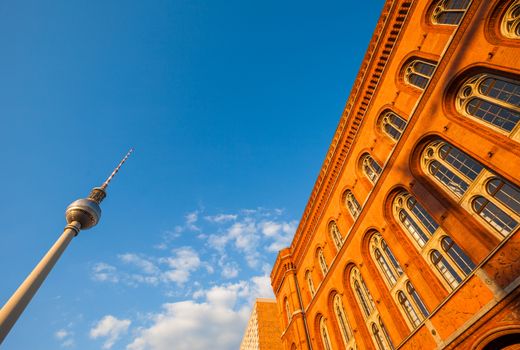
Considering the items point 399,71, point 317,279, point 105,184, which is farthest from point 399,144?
point 105,184

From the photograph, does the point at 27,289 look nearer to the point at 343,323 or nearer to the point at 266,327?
the point at 343,323

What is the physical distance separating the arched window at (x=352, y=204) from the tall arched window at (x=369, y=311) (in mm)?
3697

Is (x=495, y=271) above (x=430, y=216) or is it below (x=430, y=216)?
below

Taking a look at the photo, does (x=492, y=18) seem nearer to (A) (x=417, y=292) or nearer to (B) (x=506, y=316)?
(B) (x=506, y=316)

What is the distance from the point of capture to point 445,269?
11.4 metres

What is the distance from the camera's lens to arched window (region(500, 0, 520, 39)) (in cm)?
998

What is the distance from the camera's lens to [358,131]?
1906 centimetres

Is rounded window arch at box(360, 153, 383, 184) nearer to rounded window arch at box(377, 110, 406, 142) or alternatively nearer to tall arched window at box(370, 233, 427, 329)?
rounded window arch at box(377, 110, 406, 142)

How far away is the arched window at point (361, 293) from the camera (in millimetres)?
15979

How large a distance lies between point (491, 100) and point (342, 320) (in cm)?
1554

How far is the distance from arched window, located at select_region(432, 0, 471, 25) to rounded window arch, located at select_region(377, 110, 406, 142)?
16.2 ft

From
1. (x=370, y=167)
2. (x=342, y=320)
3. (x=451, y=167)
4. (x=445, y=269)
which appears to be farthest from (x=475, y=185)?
(x=342, y=320)

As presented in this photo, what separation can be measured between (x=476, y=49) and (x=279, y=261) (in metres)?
24.0

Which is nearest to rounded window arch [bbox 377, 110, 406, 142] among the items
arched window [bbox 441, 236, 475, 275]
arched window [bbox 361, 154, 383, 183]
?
arched window [bbox 361, 154, 383, 183]
